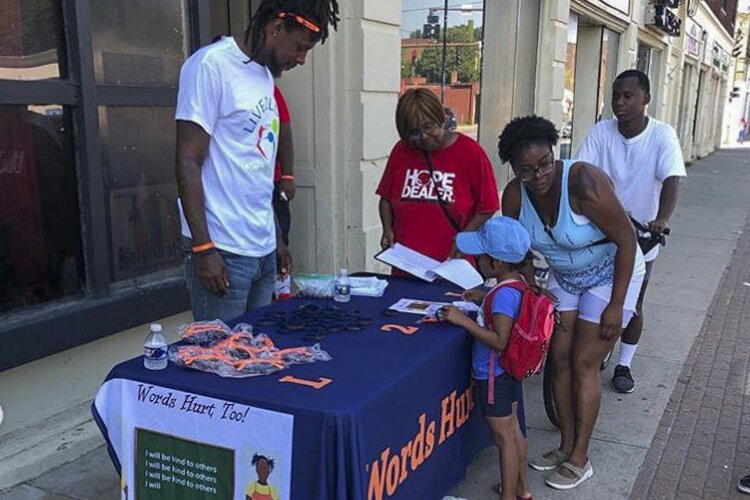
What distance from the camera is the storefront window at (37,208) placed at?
10.7 ft

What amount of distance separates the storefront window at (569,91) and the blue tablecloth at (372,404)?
7.87 m

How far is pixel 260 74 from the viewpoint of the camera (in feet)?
8.61

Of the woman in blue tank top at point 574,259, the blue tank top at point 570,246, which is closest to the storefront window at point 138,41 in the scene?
the woman in blue tank top at point 574,259

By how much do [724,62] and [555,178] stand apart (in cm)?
3141

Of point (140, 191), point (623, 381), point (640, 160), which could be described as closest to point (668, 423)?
point (623, 381)

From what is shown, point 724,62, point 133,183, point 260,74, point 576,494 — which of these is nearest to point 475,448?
point 576,494

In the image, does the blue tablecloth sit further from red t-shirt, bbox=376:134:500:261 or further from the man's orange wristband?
red t-shirt, bbox=376:134:500:261

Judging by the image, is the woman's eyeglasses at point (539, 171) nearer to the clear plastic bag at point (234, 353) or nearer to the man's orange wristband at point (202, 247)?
the clear plastic bag at point (234, 353)

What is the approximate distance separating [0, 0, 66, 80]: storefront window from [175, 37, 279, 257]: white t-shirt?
1.15 metres

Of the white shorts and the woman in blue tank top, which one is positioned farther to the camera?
the white shorts

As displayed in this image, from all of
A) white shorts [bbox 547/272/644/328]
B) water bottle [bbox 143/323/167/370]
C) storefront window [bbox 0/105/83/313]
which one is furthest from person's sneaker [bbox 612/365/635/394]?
storefront window [bbox 0/105/83/313]

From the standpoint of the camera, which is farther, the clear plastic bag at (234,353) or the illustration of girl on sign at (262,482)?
the clear plastic bag at (234,353)

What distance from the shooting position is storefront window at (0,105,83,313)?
326 cm

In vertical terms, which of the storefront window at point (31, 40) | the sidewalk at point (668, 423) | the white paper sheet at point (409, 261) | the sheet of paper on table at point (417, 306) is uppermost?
the storefront window at point (31, 40)
